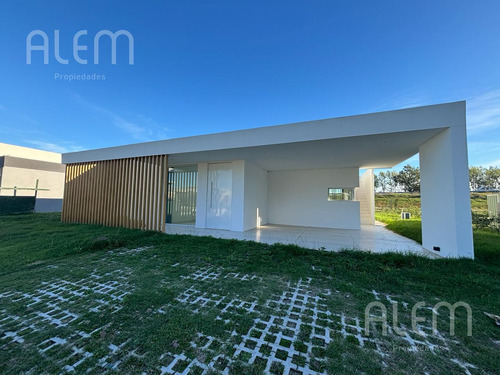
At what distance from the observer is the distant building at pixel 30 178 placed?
12.9m

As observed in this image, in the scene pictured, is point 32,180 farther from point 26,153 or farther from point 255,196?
point 255,196

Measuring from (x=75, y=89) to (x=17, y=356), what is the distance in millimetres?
9459

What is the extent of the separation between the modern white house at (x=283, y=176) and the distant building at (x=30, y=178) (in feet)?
25.5

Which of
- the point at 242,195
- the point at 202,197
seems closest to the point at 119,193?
the point at 202,197

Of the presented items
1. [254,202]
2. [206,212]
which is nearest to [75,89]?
[206,212]

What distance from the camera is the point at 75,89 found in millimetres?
7605

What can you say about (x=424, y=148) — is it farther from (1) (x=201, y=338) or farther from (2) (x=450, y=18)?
(1) (x=201, y=338)

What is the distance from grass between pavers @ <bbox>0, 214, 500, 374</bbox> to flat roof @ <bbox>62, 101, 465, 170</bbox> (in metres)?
2.78

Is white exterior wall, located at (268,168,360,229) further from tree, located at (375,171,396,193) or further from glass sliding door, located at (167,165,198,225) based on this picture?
tree, located at (375,171,396,193)

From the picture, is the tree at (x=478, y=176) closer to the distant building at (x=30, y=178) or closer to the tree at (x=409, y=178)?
the tree at (x=409, y=178)

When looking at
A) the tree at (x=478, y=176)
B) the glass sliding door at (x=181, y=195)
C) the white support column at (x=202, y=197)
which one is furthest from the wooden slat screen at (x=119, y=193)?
the tree at (x=478, y=176)

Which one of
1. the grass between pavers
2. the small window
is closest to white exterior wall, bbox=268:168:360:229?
the small window

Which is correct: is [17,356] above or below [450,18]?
below

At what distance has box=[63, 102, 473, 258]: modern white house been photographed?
4.15 meters
